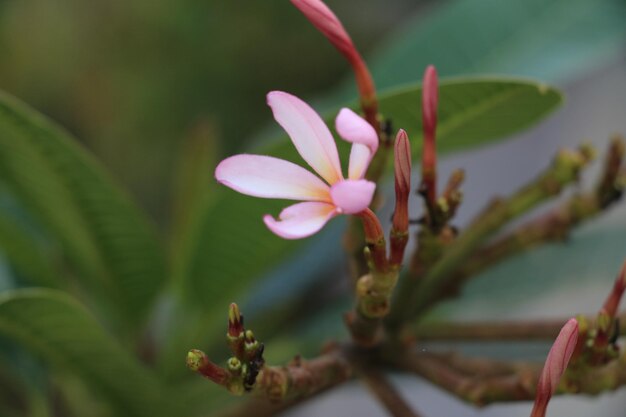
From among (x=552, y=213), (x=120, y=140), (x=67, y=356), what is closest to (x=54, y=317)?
(x=67, y=356)

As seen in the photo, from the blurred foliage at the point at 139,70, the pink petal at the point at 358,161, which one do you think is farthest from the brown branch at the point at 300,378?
the blurred foliage at the point at 139,70

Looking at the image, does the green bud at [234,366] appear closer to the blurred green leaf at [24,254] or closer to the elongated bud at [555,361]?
the elongated bud at [555,361]

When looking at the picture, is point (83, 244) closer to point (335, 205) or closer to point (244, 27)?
point (335, 205)

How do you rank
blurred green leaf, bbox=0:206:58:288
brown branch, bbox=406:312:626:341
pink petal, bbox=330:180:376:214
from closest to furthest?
pink petal, bbox=330:180:376:214, brown branch, bbox=406:312:626:341, blurred green leaf, bbox=0:206:58:288

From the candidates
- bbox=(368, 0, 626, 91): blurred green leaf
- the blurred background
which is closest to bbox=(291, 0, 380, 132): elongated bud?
bbox=(368, 0, 626, 91): blurred green leaf

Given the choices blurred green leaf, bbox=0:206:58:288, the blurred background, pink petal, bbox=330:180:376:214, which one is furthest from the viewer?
the blurred background

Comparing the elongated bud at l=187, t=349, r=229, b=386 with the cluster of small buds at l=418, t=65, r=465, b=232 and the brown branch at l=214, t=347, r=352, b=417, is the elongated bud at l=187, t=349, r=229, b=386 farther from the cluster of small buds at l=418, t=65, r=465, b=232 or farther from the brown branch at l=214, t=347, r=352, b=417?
the cluster of small buds at l=418, t=65, r=465, b=232
